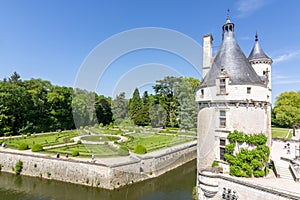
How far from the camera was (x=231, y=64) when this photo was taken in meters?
11.3

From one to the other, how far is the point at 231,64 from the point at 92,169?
13025 millimetres

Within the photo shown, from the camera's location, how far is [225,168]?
10844mm

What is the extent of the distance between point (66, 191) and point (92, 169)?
2.38 metres

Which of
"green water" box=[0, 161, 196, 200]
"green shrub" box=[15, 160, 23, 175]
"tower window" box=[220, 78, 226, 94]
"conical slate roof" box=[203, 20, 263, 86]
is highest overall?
"conical slate roof" box=[203, 20, 263, 86]

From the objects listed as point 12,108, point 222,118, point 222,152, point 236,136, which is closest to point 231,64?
point 222,118

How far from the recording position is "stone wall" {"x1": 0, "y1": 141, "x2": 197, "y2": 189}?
14.7 m

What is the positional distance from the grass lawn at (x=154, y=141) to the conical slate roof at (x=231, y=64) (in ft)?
41.6

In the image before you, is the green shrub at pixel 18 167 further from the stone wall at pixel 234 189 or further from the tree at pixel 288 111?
the tree at pixel 288 111

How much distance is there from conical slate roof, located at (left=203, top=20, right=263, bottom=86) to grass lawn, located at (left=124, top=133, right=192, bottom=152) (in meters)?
12.7

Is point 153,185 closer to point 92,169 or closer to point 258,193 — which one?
point 92,169

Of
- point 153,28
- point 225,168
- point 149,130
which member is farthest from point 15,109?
point 225,168

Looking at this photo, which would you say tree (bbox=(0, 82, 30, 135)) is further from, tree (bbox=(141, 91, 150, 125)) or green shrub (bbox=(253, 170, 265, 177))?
green shrub (bbox=(253, 170, 265, 177))

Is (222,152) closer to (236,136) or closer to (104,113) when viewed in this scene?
(236,136)

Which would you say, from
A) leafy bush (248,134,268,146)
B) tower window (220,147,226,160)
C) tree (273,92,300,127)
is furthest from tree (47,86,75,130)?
tree (273,92,300,127)
